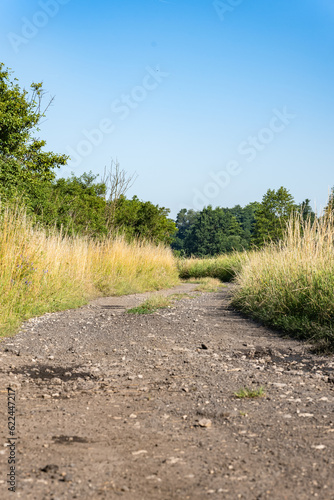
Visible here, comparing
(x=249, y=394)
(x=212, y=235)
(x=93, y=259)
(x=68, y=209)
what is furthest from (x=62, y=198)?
(x=212, y=235)

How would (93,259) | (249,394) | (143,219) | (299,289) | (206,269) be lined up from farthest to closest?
(143,219) → (206,269) → (93,259) → (299,289) → (249,394)

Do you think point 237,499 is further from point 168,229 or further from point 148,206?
point 168,229

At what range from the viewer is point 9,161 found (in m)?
11.8

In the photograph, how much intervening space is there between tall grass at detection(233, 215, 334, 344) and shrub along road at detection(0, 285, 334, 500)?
1.49ft

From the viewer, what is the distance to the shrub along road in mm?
2053

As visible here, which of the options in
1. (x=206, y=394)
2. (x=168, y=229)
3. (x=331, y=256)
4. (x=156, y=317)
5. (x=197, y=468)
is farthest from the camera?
(x=168, y=229)

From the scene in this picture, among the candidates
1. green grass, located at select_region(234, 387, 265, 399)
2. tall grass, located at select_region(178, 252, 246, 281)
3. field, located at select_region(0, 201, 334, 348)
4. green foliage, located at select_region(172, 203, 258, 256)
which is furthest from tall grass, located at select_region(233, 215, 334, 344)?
green foliage, located at select_region(172, 203, 258, 256)

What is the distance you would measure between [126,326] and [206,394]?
340 cm

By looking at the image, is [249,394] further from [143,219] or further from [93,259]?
→ [143,219]

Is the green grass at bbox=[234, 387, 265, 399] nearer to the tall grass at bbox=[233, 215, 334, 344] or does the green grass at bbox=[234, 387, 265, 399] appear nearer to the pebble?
the pebble

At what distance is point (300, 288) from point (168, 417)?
4.11 metres

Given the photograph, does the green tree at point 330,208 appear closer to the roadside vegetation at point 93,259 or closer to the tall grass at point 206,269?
the roadside vegetation at point 93,259

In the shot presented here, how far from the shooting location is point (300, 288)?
6535 mm

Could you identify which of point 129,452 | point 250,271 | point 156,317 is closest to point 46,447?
point 129,452
